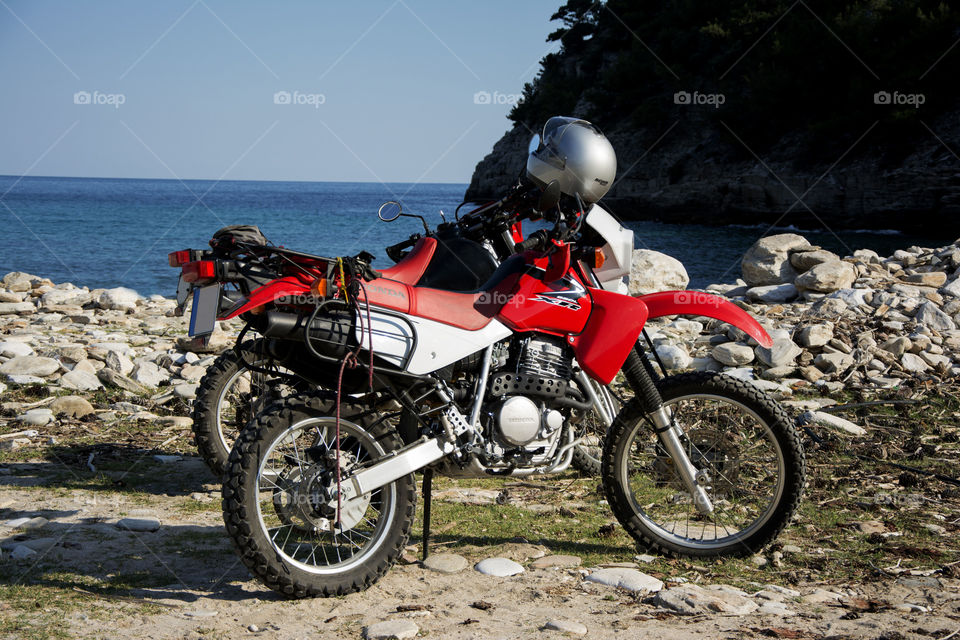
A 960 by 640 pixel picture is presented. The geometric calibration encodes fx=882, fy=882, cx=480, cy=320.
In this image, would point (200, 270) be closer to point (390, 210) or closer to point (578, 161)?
point (390, 210)

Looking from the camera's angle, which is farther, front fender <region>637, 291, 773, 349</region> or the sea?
the sea

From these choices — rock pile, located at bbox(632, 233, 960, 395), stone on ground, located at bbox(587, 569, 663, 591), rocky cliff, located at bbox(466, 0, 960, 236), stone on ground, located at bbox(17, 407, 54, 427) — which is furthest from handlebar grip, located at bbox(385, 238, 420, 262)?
rocky cliff, located at bbox(466, 0, 960, 236)

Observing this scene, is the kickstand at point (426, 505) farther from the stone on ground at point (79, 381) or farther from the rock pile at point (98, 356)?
the stone on ground at point (79, 381)

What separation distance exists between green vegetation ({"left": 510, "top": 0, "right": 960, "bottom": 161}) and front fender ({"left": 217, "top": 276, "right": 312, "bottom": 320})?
40.9m

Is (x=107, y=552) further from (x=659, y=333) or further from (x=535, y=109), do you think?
(x=535, y=109)

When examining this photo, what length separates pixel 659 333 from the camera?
387 inches

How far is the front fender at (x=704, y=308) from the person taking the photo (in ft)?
13.3

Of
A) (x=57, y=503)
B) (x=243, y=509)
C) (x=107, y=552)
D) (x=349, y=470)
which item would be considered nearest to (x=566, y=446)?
(x=349, y=470)

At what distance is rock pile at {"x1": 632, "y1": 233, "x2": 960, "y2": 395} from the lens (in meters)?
8.02

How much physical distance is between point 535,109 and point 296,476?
72347mm

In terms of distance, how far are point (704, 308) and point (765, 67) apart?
50.4 meters

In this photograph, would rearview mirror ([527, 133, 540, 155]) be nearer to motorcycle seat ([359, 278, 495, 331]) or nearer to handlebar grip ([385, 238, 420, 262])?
handlebar grip ([385, 238, 420, 262])

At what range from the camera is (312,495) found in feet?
12.0

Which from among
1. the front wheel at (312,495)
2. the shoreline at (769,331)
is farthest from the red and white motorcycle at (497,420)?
the shoreline at (769,331)
